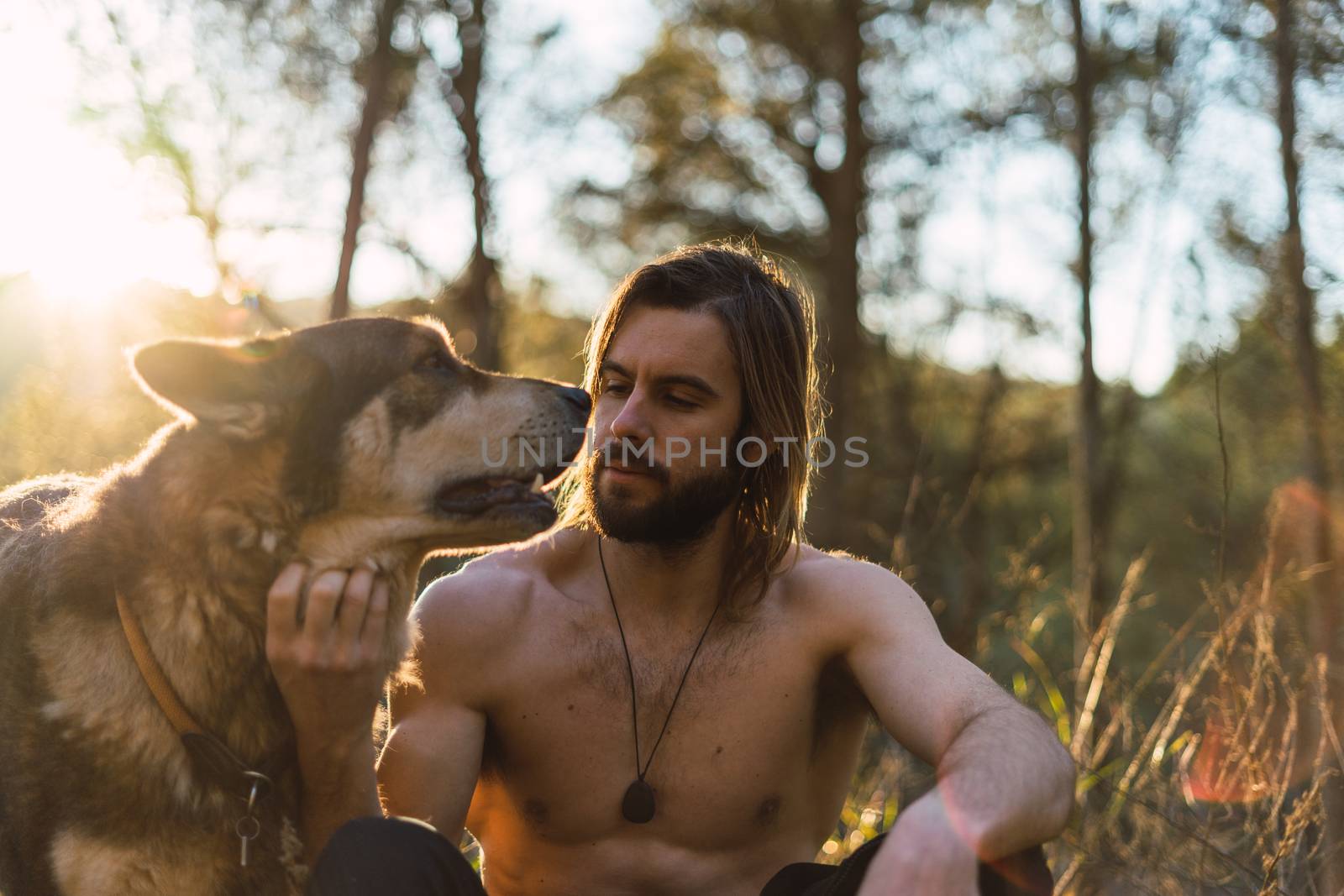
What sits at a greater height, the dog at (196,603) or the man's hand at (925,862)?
the dog at (196,603)

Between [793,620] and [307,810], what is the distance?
1508 mm

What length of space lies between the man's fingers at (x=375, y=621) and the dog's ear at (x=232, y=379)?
1.59ft

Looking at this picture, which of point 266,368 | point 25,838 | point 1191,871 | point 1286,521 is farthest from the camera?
point 1286,521

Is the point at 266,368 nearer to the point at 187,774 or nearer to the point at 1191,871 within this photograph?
the point at 187,774

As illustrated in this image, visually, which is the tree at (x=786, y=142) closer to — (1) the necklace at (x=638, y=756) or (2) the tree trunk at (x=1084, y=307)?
(2) the tree trunk at (x=1084, y=307)

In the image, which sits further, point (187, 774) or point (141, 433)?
point (141, 433)

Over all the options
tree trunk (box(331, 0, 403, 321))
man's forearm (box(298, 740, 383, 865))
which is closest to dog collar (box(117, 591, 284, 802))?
man's forearm (box(298, 740, 383, 865))

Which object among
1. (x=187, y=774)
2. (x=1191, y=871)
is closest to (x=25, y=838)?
(x=187, y=774)

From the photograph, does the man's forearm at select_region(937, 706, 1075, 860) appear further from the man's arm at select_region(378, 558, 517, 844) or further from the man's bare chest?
the man's arm at select_region(378, 558, 517, 844)

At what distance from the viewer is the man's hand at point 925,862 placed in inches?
87.7

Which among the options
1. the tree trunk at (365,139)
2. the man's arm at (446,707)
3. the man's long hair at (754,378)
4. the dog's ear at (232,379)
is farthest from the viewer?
the tree trunk at (365,139)

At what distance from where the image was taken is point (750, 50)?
47.3 feet

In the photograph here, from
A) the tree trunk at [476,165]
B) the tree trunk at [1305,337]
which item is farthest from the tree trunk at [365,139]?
the tree trunk at [1305,337]

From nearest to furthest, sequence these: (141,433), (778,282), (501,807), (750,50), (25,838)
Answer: (25,838) < (501,807) < (778,282) < (141,433) < (750,50)
